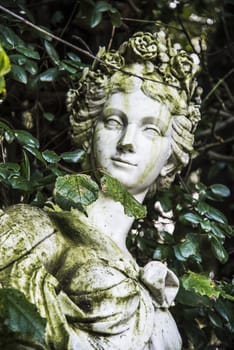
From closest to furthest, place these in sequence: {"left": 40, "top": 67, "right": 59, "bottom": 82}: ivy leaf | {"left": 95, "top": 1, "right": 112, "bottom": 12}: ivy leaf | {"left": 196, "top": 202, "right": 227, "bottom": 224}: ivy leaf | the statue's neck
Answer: the statue's neck → {"left": 196, "top": 202, "right": 227, "bottom": 224}: ivy leaf → {"left": 40, "top": 67, "right": 59, "bottom": 82}: ivy leaf → {"left": 95, "top": 1, "right": 112, "bottom": 12}: ivy leaf

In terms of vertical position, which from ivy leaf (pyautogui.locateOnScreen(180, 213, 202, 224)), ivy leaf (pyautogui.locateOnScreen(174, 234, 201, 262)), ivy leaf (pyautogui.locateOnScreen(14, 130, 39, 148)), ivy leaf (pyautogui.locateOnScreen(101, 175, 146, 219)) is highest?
ivy leaf (pyautogui.locateOnScreen(101, 175, 146, 219))

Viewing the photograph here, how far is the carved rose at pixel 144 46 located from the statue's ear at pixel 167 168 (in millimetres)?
274

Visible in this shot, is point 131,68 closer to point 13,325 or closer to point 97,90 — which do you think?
point 97,90

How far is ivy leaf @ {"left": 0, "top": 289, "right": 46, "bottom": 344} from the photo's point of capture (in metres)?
1.62

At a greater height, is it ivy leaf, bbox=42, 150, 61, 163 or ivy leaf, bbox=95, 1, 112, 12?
ivy leaf, bbox=95, 1, 112, 12

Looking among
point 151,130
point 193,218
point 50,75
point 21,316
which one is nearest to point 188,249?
point 193,218

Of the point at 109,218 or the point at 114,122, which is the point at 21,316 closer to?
the point at 109,218

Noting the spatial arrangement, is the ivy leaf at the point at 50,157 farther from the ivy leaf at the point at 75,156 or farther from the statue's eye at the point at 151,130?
the statue's eye at the point at 151,130

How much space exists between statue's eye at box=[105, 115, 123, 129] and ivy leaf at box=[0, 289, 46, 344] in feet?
2.11

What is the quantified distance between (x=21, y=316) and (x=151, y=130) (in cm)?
72

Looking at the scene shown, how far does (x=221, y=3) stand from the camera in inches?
137

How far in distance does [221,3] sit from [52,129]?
2.77 feet

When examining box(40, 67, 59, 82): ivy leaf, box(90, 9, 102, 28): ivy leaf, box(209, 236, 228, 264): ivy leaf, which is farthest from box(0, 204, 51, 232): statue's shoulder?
box(90, 9, 102, 28): ivy leaf

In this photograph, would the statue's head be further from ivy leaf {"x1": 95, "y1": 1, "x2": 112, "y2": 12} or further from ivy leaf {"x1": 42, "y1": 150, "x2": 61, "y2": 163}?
ivy leaf {"x1": 95, "y1": 1, "x2": 112, "y2": 12}
